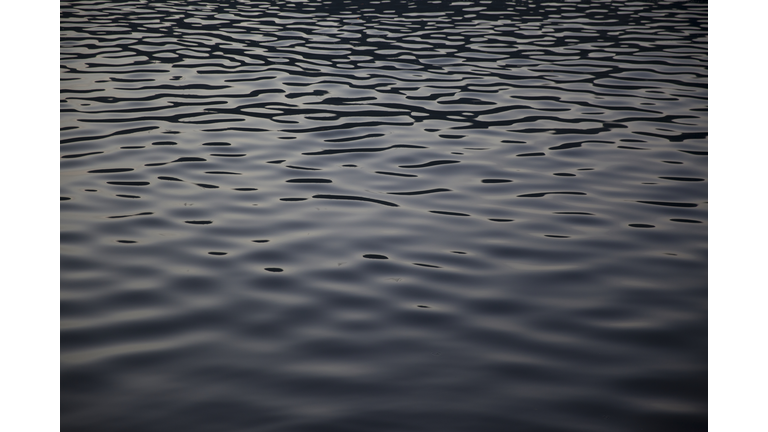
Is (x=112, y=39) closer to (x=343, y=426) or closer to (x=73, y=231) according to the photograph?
(x=73, y=231)

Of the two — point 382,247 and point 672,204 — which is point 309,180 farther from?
point 672,204

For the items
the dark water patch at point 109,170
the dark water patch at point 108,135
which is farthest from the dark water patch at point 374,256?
the dark water patch at point 108,135

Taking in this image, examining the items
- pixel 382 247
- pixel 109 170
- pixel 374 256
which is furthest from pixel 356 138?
pixel 374 256

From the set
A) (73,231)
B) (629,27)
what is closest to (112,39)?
(73,231)

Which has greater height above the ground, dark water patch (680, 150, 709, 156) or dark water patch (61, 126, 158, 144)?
dark water patch (61, 126, 158, 144)

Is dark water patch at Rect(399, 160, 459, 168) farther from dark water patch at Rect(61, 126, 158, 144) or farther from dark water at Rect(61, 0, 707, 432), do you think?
dark water patch at Rect(61, 126, 158, 144)

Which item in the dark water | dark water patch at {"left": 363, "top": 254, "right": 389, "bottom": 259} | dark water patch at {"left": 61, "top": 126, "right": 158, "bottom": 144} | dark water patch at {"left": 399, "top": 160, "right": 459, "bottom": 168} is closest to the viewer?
the dark water

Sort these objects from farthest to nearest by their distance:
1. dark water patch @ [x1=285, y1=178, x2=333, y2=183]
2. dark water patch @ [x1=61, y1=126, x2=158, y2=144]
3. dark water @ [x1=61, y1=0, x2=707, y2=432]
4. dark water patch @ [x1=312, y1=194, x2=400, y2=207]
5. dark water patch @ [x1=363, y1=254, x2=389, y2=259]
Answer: dark water patch @ [x1=61, y1=126, x2=158, y2=144] → dark water patch @ [x1=285, y1=178, x2=333, y2=183] → dark water patch @ [x1=312, y1=194, x2=400, y2=207] → dark water patch @ [x1=363, y1=254, x2=389, y2=259] → dark water @ [x1=61, y1=0, x2=707, y2=432]

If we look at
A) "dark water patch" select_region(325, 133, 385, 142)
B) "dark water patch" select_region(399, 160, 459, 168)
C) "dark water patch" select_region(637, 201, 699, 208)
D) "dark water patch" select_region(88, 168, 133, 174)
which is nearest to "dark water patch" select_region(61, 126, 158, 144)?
"dark water patch" select_region(88, 168, 133, 174)

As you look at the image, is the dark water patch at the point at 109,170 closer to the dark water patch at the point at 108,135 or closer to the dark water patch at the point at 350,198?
the dark water patch at the point at 108,135

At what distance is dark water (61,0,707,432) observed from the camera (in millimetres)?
3385

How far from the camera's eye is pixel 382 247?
5.05m

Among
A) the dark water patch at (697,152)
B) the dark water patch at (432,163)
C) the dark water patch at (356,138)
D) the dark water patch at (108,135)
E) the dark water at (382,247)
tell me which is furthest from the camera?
the dark water patch at (356,138)

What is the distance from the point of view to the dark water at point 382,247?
338 cm
